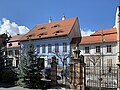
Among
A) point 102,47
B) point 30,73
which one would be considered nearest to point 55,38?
point 102,47

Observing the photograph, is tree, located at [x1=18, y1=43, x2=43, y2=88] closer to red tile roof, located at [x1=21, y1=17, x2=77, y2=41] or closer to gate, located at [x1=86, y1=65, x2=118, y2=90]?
gate, located at [x1=86, y1=65, x2=118, y2=90]

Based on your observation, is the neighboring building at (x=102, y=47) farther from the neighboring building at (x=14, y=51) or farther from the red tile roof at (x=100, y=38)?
the neighboring building at (x=14, y=51)

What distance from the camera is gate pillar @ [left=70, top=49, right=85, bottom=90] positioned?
17.1 metres

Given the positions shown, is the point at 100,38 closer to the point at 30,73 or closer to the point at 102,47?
the point at 102,47

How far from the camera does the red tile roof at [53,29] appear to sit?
4067 cm

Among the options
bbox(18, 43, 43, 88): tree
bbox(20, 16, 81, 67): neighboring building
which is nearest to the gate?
bbox(18, 43, 43, 88): tree

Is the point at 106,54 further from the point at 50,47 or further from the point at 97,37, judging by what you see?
the point at 50,47

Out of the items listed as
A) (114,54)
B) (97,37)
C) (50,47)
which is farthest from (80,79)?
(50,47)

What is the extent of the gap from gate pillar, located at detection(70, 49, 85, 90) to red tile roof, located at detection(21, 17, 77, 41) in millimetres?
21339

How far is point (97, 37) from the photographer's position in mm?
37500

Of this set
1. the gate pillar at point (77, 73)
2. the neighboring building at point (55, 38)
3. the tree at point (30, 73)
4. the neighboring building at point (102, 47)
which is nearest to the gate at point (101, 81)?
the gate pillar at point (77, 73)

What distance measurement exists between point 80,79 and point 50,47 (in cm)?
2449

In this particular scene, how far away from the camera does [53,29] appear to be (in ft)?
144

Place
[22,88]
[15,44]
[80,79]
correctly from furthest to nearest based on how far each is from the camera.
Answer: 1. [15,44]
2. [22,88]
3. [80,79]
